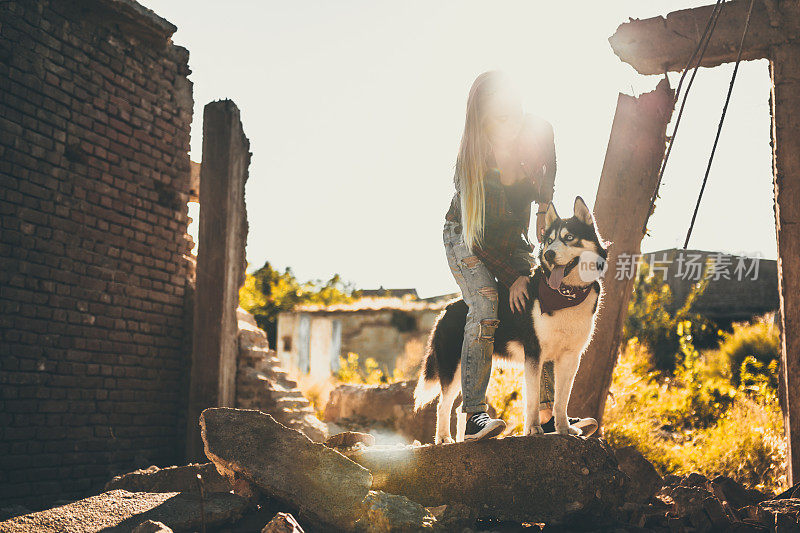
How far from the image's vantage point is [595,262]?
3.74m

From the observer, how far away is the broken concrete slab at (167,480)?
14.7 ft

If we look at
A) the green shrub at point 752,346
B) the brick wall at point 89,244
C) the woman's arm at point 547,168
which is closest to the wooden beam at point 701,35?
the woman's arm at point 547,168

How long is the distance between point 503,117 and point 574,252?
2.95ft

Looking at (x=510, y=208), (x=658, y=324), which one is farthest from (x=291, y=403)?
(x=658, y=324)

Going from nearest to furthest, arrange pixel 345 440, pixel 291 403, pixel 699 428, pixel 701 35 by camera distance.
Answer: pixel 345 440
pixel 701 35
pixel 291 403
pixel 699 428

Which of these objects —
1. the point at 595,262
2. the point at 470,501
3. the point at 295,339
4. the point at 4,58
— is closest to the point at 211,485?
the point at 470,501

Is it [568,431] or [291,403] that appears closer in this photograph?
[568,431]

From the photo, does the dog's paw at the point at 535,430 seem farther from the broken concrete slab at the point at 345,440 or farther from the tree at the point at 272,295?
the tree at the point at 272,295

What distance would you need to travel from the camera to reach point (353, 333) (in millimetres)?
18859

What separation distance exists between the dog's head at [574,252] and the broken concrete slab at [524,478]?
93 centimetres

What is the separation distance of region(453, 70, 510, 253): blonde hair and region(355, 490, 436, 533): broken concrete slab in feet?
5.07

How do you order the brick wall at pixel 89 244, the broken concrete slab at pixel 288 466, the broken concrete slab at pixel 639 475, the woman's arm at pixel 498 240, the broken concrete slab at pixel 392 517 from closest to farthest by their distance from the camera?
1. the broken concrete slab at pixel 392 517
2. the broken concrete slab at pixel 288 466
3. the woman's arm at pixel 498 240
4. the broken concrete slab at pixel 639 475
5. the brick wall at pixel 89 244

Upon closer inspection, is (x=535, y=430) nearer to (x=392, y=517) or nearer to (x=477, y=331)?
(x=477, y=331)

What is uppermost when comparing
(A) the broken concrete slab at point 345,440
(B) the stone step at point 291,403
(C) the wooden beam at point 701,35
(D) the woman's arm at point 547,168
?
(C) the wooden beam at point 701,35
